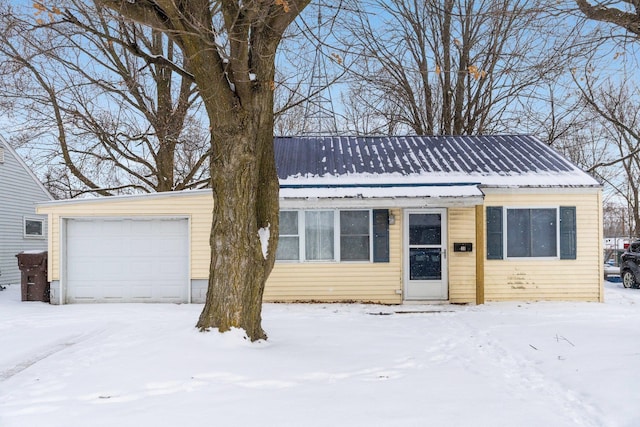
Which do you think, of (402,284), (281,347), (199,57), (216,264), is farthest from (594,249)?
(199,57)

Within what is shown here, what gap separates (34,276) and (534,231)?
11530 millimetres

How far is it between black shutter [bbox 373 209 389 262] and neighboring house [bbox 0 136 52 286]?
42.3ft

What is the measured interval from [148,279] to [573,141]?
19.0m

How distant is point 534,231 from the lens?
34.3 ft

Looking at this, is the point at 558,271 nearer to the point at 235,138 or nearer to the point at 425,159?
the point at 425,159

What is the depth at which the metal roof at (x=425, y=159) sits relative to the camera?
35.1ft

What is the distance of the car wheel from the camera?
47.5 ft

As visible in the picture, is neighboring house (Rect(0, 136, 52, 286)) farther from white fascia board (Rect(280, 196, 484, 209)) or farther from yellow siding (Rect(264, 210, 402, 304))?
white fascia board (Rect(280, 196, 484, 209))

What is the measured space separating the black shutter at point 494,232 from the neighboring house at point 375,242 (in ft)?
0.07

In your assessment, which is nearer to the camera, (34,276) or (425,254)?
(425,254)

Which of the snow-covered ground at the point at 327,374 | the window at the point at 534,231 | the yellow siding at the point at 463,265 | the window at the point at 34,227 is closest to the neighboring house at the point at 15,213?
the window at the point at 34,227

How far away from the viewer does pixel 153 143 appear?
1745cm

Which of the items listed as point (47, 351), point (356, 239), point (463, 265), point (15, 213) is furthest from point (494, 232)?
point (15, 213)

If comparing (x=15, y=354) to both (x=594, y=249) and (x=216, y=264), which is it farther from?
(x=594, y=249)
